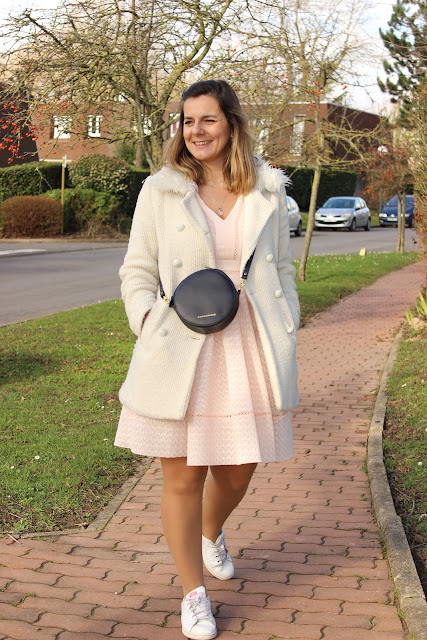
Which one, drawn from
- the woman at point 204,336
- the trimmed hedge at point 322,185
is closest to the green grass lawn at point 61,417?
the woman at point 204,336

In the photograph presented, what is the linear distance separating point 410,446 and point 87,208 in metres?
26.5

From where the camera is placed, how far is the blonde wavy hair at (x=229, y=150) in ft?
11.3

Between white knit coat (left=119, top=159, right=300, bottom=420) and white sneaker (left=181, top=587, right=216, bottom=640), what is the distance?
2.28 ft

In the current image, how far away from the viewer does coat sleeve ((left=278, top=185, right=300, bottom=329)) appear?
3.49 metres

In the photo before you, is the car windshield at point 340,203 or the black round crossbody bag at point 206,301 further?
the car windshield at point 340,203

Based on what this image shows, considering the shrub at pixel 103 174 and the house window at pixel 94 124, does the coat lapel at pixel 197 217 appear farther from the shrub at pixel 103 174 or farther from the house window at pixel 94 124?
the shrub at pixel 103 174

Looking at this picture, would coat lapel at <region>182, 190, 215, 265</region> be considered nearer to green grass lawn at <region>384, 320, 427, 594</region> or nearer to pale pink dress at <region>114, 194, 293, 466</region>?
pale pink dress at <region>114, 194, 293, 466</region>

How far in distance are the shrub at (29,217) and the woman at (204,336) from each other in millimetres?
27050

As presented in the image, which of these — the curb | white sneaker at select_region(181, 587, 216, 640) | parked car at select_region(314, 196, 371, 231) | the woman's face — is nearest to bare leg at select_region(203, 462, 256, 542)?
white sneaker at select_region(181, 587, 216, 640)

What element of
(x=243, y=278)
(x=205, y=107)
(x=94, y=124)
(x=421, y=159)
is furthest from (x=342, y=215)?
(x=243, y=278)

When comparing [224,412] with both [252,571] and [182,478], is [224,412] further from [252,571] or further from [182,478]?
[252,571]

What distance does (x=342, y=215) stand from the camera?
37688mm

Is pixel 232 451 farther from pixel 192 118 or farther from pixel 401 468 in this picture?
pixel 401 468

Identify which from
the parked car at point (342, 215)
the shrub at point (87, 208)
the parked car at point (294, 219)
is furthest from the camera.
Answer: the parked car at point (342, 215)
